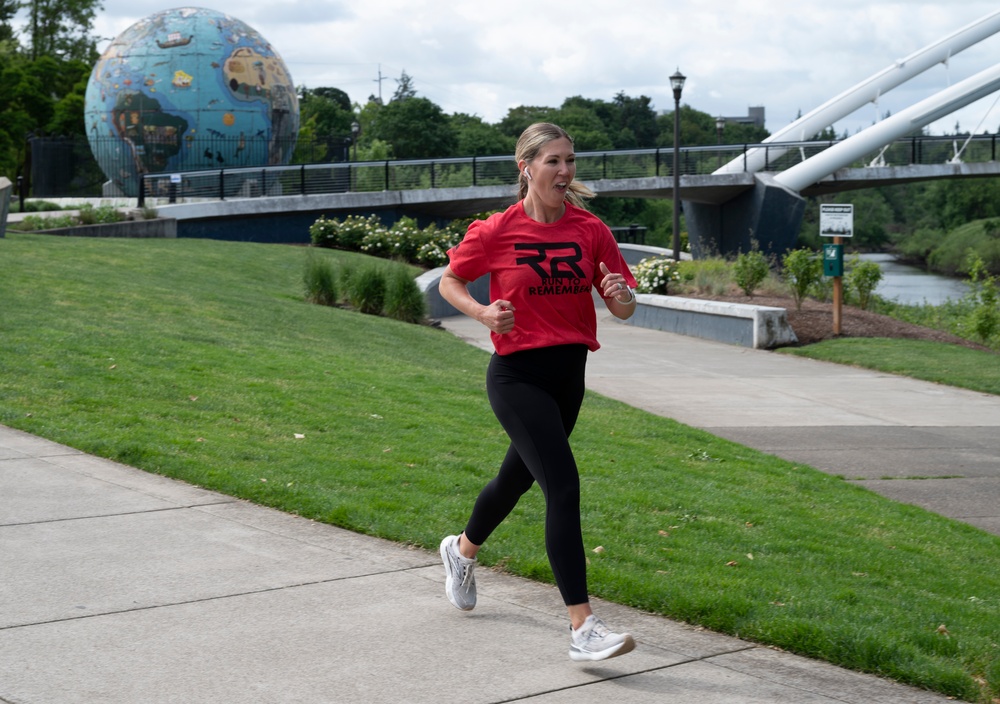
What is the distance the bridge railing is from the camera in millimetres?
36344

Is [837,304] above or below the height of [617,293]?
below

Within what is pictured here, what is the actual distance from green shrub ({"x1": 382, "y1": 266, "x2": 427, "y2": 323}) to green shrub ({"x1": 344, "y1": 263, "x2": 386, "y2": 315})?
114 mm

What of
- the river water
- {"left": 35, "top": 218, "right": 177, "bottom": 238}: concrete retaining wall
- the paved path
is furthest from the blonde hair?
the river water

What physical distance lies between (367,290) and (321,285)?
896 mm

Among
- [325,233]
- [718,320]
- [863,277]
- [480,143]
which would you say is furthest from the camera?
[480,143]

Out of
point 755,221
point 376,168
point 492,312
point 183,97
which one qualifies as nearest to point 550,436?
point 492,312

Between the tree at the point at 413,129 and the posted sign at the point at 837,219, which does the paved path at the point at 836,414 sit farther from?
the tree at the point at 413,129

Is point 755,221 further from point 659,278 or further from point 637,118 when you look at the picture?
point 637,118

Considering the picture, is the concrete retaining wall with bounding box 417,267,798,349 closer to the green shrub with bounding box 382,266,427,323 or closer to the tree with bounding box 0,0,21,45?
the green shrub with bounding box 382,266,427,323

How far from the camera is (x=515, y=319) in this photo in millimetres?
4199

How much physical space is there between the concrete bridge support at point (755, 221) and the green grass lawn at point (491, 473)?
30.4 m

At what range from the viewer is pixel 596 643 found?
152 inches

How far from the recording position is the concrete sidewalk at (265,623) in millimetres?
3711

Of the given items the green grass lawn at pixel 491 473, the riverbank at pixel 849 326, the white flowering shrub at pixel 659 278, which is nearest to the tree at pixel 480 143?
the white flowering shrub at pixel 659 278
